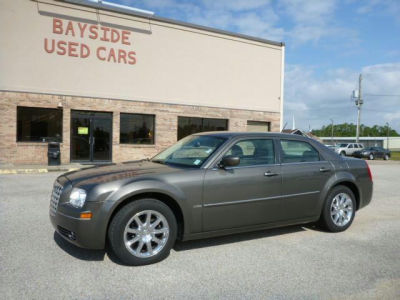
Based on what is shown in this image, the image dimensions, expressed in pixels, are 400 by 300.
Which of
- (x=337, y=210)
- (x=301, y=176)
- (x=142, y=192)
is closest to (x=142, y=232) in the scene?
(x=142, y=192)

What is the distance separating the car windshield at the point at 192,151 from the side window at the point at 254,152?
9.0 inches

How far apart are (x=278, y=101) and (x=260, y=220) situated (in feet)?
62.2

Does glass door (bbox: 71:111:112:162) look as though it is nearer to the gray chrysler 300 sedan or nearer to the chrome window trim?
the gray chrysler 300 sedan

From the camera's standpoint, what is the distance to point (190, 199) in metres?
4.14

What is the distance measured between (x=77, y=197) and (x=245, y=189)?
2027 millimetres

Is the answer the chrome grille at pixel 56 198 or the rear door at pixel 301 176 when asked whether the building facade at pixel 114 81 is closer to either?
the chrome grille at pixel 56 198

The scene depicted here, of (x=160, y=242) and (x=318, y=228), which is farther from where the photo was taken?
(x=318, y=228)

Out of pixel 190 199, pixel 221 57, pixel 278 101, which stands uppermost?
pixel 221 57

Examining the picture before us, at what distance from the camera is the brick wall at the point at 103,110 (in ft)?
50.5

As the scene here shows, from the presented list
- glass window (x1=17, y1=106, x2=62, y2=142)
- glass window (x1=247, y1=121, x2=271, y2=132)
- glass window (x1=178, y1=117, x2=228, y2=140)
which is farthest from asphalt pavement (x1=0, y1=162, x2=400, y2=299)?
glass window (x1=247, y1=121, x2=271, y2=132)

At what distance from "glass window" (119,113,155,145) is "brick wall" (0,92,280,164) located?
0.29m

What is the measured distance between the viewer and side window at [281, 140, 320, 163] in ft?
16.8

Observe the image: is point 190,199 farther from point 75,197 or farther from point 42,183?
point 42,183

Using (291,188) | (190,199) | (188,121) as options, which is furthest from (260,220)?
(188,121)
